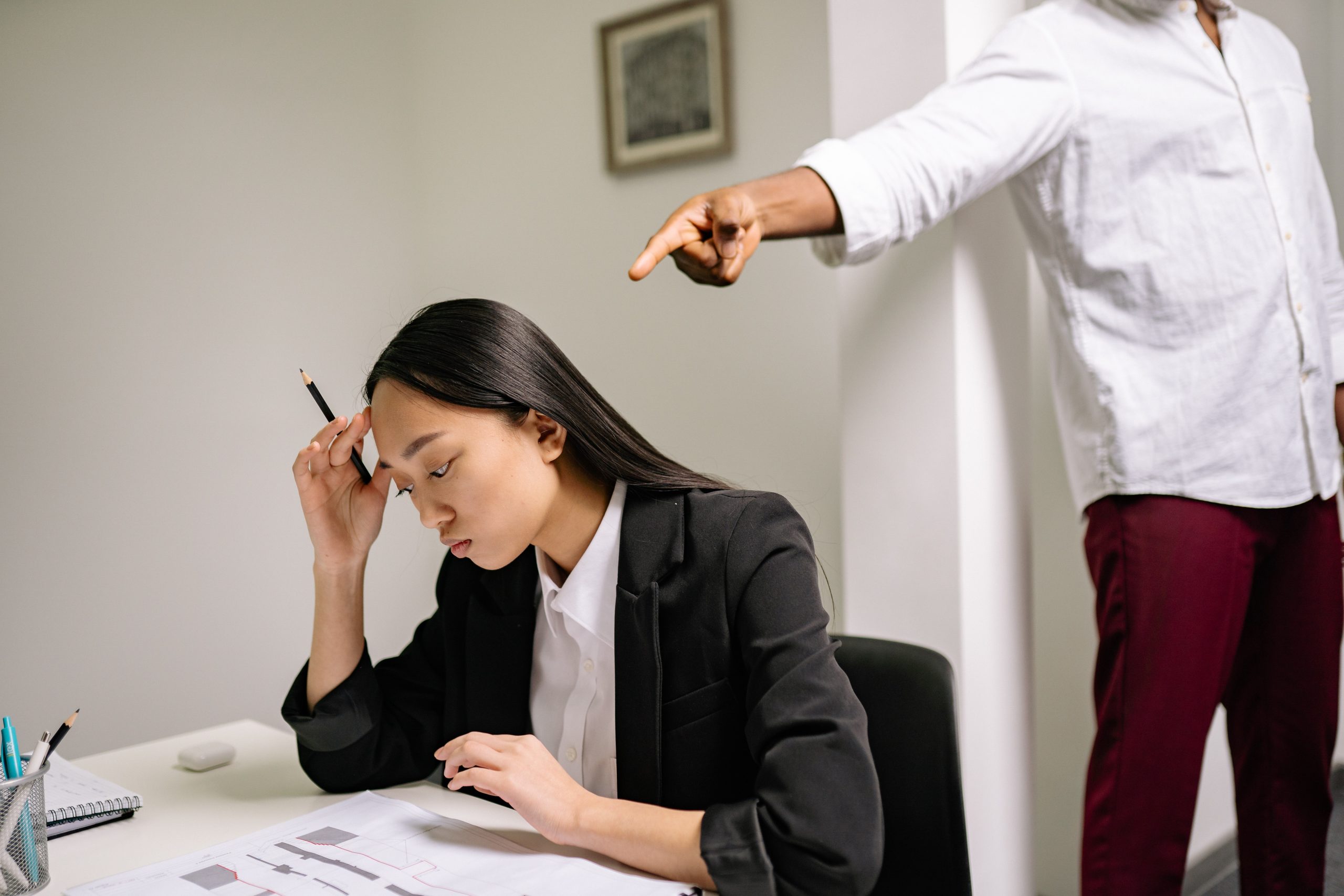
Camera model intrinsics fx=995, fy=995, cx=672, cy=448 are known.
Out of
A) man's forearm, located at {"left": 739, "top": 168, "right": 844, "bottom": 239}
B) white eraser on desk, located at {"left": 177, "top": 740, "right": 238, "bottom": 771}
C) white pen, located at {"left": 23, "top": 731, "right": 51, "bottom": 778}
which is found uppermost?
man's forearm, located at {"left": 739, "top": 168, "right": 844, "bottom": 239}

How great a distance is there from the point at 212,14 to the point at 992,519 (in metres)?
2.35

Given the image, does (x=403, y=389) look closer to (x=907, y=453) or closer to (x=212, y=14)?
(x=907, y=453)

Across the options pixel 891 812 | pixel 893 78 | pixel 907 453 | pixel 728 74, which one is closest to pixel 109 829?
pixel 891 812

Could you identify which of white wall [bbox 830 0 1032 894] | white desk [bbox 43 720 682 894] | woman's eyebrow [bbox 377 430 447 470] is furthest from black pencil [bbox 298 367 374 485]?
white wall [bbox 830 0 1032 894]

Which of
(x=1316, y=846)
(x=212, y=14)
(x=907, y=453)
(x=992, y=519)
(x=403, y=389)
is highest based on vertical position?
(x=212, y=14)

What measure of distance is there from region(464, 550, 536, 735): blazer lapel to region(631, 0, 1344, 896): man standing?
588 mm

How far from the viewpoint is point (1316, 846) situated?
1.48m

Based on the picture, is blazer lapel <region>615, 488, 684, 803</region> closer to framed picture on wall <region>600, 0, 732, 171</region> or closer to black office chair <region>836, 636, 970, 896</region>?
black office chair <region>836, 636, 970, 896</region>

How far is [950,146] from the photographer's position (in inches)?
50.3

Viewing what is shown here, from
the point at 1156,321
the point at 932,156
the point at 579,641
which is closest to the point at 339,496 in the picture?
the point at 579,641

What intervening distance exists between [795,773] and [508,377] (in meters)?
0.47

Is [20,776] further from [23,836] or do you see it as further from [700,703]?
[700,703]

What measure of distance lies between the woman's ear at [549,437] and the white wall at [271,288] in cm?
134

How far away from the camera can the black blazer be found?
83cm
